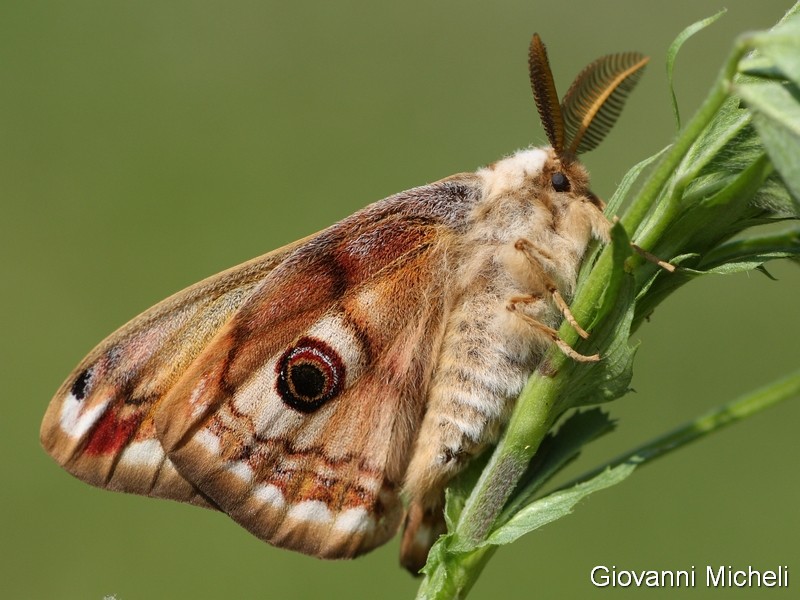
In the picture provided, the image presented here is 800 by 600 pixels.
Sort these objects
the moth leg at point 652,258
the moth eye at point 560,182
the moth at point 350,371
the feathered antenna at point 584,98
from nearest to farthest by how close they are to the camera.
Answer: the moth leg at point 652,258
the feathered antenna at point 584,98
the moth at point 350,371
the moth eye at point 560,182

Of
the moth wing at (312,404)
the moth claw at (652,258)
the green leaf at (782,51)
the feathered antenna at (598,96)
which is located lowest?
the moth wing at (312,404)

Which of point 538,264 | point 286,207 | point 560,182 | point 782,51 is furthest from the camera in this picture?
point 286,207

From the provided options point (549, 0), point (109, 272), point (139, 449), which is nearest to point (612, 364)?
point (139, 449)

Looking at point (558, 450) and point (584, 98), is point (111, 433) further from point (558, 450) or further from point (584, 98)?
point (584, 98)

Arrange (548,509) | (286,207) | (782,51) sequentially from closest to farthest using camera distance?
1. (782,51)
2. (548,509)
3. (286,207)

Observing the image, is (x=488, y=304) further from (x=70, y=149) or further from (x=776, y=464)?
(x=70, y=149)

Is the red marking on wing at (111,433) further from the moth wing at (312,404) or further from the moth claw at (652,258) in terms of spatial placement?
the moth claw at (652,258)

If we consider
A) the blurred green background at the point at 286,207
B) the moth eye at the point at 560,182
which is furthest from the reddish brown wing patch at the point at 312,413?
the blurred green background at the point at 286,207

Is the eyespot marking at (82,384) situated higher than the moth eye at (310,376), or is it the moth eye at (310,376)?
the eyespot marking at (82,384)

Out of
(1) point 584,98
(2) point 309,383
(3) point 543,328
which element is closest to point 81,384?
(2) point 309,383

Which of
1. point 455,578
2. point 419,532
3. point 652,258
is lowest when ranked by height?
point 419,532
